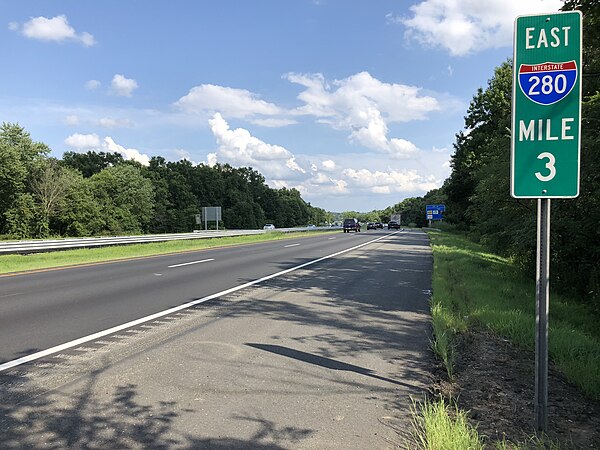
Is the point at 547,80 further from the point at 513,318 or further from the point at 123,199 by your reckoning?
the point at 123,199

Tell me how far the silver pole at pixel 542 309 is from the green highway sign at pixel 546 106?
0.22m

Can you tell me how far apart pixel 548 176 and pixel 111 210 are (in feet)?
223

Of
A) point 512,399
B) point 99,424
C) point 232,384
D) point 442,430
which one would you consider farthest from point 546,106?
point 99,424

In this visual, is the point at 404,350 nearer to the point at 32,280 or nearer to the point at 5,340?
the point at 5,340

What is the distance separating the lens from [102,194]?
6575cm

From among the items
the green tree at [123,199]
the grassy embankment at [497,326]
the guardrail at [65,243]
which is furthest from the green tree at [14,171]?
the grassy embankment at [497,326]

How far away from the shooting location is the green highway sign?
128 inches

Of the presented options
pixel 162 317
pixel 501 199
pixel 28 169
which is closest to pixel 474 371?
pixel 162 317

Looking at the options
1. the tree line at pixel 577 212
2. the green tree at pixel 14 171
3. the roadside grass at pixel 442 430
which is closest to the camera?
the roadside grass at pixel 442 430

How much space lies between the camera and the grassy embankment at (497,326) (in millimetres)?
3534

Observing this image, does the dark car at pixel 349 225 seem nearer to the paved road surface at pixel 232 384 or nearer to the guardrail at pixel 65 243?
the guardrail at pixel 65 243

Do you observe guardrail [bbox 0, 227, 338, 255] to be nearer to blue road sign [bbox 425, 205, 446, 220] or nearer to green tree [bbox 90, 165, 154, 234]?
green tree [bbox 90, 165, 154, 234]

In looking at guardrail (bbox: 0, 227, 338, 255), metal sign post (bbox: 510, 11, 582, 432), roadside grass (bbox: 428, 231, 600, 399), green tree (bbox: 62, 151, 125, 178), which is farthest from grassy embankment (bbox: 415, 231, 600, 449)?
green tree (bbox: 62, 151, 125, 178)

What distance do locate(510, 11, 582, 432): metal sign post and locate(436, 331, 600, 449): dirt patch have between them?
266 mm
